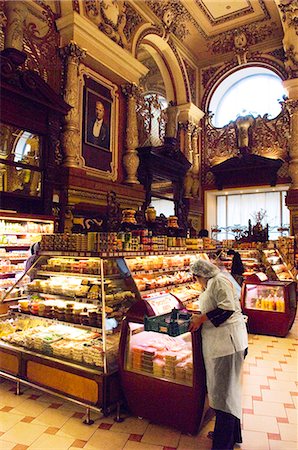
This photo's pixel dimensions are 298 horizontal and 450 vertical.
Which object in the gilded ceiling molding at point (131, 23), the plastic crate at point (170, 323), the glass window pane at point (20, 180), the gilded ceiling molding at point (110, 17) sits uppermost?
the gilded ceiling molding at point (131, 23)

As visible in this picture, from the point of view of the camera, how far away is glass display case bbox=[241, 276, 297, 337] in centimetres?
590

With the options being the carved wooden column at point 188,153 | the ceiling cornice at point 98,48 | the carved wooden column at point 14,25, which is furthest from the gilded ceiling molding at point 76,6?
the carved wooden column at point 188,153

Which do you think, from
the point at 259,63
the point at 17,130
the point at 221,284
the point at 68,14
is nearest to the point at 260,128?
the point at 259,63

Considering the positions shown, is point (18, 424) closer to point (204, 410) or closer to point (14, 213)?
point (204, 410)

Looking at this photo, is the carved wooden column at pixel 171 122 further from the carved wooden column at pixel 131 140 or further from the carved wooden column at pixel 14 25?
the carved wooden column at pixel 14 25

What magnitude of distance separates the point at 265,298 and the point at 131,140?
5.38 metres

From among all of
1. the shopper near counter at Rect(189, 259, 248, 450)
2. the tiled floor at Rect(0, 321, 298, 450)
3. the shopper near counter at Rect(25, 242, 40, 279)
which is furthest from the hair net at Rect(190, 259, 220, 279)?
the shopper near counter at Rect(25, 242, 40, 279)

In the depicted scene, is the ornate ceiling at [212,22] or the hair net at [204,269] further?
the ornate ceiling at [212,22]

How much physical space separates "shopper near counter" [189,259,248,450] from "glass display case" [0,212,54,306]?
4.13 meters

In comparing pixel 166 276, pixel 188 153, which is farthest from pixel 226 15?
pixel 166 276

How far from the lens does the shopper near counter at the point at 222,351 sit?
2596 millimetres

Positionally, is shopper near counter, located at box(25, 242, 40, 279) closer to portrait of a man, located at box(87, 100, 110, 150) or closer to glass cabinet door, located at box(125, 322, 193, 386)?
glass cabinet door, located at box(125, 322, 193, 386)

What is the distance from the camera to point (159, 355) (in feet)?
10.2

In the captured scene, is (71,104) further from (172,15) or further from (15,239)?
(172,15)
